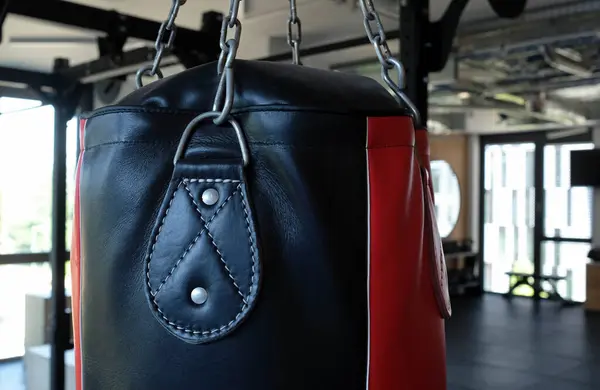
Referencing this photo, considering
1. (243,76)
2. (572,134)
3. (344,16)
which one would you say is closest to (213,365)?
(243,76)

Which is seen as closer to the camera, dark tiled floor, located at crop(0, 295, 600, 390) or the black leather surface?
the black leather surface

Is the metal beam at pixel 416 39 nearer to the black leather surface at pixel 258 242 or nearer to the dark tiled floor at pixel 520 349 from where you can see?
the black leather surface at pixel 258 242

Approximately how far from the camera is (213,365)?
49cm

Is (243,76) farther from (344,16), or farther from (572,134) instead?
(572,134)

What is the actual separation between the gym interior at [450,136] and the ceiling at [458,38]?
2 centimetres

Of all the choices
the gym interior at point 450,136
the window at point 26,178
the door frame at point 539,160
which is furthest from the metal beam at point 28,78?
the door frame at point 539,160

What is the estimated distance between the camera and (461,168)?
10078mm

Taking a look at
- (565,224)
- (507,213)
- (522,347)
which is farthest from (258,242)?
(507,213)

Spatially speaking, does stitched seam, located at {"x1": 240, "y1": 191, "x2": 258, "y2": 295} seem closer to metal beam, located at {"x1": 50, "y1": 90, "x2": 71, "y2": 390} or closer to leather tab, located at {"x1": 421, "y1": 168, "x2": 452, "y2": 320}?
leather tab, located at {"x1": 421, "y1": 168, "x2": 452, "y2": 320}

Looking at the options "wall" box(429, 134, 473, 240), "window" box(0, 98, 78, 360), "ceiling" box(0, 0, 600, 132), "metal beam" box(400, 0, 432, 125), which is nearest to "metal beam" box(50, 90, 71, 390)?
"ceiling" box(0, 0, 600, 132)

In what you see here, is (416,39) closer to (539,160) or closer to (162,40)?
(162,40)

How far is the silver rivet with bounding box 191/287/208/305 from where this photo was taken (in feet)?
1.60

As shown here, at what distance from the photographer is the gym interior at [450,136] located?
9.18 feet

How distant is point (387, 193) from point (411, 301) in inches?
3.7
